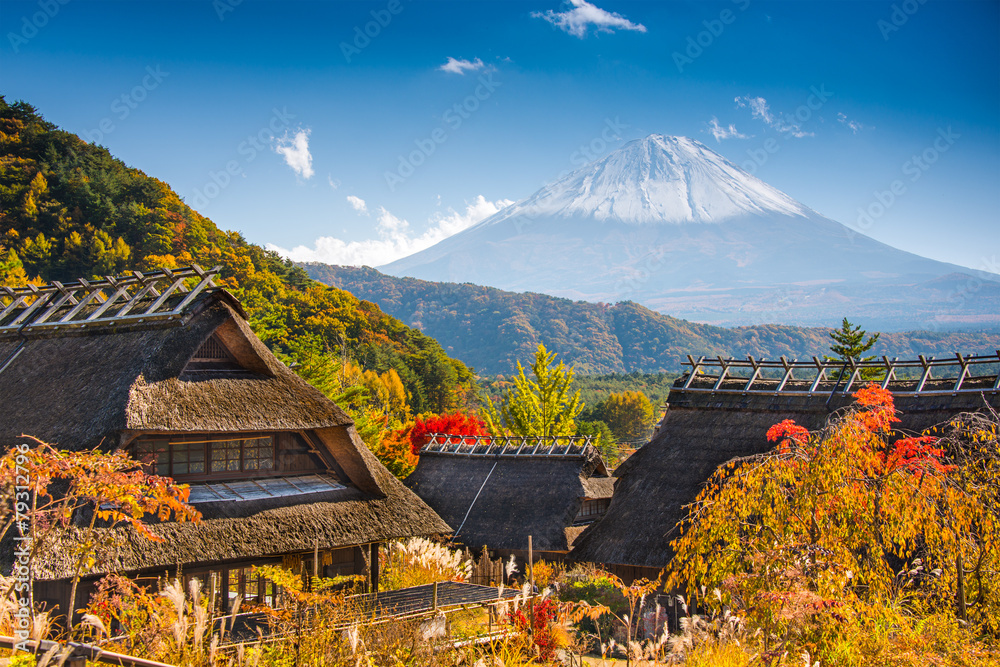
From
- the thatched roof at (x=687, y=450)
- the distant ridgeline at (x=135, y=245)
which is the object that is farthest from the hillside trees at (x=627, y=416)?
the thatched roof at (x=687, y=450)

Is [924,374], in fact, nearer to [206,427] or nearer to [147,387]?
[206,427]

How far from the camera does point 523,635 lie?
8.77 m

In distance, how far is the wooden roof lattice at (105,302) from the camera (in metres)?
13.5

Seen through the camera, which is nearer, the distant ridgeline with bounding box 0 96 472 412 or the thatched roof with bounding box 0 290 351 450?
the thatched roof with bounding box 0 290 351 450

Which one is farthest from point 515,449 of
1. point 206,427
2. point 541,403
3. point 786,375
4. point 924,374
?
point 541,403

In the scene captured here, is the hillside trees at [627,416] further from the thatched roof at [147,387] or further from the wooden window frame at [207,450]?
the thatched roof at [147,387]

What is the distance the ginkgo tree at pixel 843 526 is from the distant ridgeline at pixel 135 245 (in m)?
35.8

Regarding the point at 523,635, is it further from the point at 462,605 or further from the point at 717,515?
the point at 717,515

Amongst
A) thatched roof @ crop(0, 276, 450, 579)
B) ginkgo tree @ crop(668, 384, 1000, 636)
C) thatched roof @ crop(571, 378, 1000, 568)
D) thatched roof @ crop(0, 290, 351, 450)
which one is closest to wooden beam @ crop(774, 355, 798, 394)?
thatched roof @ crop(571, 378, 1000, 568)

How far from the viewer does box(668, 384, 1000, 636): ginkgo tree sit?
7961 mm

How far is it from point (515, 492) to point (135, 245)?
141 ft

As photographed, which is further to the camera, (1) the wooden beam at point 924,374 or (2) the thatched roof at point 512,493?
(2) the thatched roof at point 512,493

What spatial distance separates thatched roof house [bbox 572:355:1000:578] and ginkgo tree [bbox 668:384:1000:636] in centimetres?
528

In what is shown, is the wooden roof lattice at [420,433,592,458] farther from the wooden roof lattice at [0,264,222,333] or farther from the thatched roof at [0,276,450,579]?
the wooden roof lattice at [0,264,222,333]
